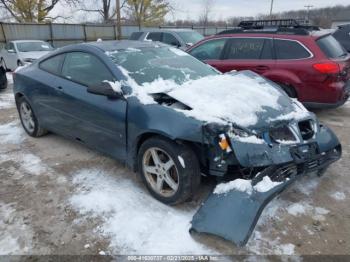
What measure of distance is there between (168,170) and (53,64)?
8.34 feet

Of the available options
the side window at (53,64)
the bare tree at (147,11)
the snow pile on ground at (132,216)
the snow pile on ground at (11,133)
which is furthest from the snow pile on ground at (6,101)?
the bare tree at (147,11)

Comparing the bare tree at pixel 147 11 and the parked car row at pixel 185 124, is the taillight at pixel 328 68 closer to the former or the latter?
the parked car row at pixel 185 124

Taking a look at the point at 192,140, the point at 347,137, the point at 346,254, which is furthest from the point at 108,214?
the point at 347,137

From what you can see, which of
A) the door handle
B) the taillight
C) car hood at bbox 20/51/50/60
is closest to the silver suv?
car hood at bbox 20/51/50/60

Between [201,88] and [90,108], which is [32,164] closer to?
[90,108]

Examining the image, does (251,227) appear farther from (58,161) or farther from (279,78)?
(279,78)

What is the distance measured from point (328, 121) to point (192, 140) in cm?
408

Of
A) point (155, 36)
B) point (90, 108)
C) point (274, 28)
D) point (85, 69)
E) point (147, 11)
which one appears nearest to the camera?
point (90, 108)

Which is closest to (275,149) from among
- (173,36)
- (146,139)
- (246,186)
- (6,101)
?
(246,186)

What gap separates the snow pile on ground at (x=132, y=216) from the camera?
2.62m

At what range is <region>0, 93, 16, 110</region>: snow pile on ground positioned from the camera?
744 centimetres

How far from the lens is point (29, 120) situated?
16.9 ft

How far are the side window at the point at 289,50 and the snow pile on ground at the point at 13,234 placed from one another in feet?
15.9

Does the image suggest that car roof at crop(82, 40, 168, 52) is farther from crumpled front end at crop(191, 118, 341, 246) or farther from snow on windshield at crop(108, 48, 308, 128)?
crumpled front end at crop(191, 118, 341, 246)
